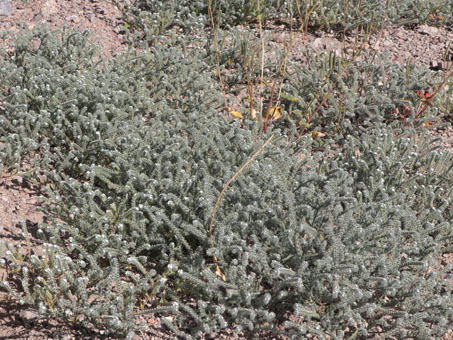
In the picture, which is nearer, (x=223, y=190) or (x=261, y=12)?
(x=223, y=190)

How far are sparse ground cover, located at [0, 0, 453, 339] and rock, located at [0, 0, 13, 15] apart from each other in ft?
1.73

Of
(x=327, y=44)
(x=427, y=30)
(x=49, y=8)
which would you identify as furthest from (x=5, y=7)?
(x=427, y=30)

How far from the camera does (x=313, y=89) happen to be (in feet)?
15.0

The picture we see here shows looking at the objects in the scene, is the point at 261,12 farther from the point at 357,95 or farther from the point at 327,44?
the point at 357,95

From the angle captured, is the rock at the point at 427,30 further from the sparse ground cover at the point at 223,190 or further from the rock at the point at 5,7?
the rock at the point at 5,7

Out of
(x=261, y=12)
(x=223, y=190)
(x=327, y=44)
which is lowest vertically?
(x=223, y=190)

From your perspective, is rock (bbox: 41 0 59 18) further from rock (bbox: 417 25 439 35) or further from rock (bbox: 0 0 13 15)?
rock (bbox: 417 25 439 35)

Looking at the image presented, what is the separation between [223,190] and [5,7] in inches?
136

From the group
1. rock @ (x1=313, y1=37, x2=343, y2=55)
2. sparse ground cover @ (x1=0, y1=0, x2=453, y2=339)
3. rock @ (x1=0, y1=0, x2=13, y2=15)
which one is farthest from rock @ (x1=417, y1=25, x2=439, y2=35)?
rock @ (x1=0, y1=0, x2=13, y2=15)

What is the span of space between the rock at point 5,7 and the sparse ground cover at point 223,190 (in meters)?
0.53

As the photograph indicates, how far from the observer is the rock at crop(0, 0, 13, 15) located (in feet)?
16.9

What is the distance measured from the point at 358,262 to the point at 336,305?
28 centimetres

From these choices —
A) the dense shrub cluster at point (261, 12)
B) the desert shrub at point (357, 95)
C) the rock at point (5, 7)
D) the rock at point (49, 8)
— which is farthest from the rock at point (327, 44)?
the rock at point (5, 7)

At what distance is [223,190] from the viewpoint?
9.70 ft
